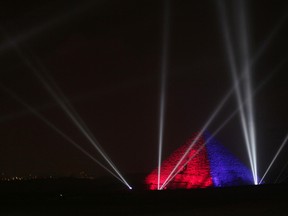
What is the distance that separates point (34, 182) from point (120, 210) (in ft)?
102

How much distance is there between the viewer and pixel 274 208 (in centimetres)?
1457

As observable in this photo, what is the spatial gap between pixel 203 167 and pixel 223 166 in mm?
1603

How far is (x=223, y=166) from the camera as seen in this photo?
28.4m

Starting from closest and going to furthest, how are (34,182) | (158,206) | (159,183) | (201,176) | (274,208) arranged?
(274,208), (158,206), (201,176), (159,183), (34,182)

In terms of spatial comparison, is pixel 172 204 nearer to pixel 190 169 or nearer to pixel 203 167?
pixel 203 167

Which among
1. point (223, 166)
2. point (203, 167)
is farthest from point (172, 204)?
point (223, 166)

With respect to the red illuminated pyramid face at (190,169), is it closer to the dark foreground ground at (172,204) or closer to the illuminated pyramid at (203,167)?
the illuminated pyramid at (203,167)

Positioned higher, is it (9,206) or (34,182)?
(9,206)

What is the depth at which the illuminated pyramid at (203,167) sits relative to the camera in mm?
27688

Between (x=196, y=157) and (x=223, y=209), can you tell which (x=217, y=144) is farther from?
(x=223, y=209)

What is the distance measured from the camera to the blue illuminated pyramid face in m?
27.8

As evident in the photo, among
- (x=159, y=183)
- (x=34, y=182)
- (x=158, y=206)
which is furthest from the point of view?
(x=34, y=182)

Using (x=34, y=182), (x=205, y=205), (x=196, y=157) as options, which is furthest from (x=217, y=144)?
(x=34, y=182)

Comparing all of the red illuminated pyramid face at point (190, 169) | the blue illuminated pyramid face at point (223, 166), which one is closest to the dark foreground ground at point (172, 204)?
the blue illuminated pyramid face at point (223, 166)
